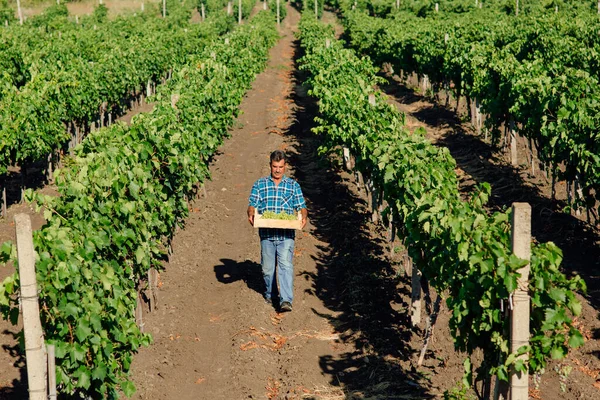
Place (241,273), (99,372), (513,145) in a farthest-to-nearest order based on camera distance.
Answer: (513,145) < (241,273) < (99,372)

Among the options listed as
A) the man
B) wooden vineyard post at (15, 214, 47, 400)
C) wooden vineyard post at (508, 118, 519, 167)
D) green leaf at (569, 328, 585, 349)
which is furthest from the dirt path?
wooden vineyard post at (508, 118, 519, 167)

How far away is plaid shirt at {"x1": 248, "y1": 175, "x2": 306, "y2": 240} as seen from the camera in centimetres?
895

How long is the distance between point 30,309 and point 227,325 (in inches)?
158

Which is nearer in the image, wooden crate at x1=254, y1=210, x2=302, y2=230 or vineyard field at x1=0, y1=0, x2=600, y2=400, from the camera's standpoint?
vineyard field at x1=0, y1=0, x2=600, y2=400

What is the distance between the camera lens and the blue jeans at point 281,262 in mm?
8984

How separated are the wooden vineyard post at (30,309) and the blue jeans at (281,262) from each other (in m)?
4.05

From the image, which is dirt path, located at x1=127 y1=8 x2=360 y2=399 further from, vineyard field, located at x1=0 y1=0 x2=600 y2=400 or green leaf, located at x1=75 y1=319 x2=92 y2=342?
green leaf, located at x1=75 y1=319 x2=92 y2=342

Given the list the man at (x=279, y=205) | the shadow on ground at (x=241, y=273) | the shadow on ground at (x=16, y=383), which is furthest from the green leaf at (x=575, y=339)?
the shadow on ground at (x=241, y=273)

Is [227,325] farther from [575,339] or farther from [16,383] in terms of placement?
[575,339]

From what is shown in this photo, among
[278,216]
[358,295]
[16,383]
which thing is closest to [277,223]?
[278,216]

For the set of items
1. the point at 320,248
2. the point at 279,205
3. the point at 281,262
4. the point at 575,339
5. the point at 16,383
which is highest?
the point at 279,205

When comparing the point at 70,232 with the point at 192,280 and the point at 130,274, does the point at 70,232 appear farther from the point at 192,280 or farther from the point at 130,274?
the point at 192,280

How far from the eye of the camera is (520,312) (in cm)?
532

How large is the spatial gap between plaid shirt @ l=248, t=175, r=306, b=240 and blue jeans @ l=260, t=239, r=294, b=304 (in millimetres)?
86
